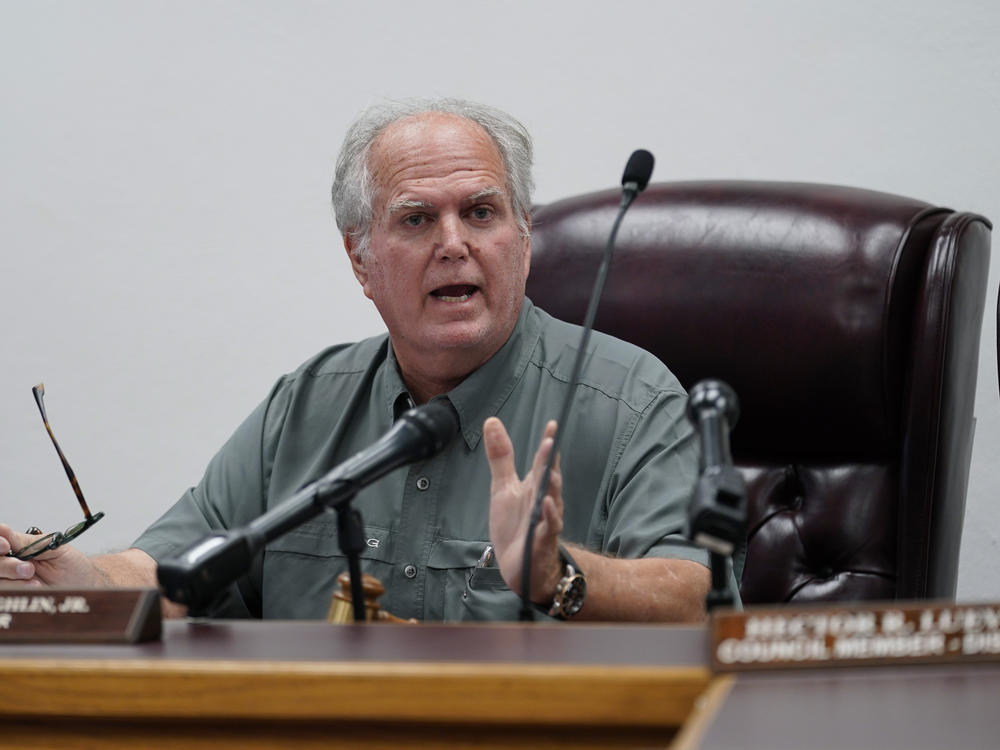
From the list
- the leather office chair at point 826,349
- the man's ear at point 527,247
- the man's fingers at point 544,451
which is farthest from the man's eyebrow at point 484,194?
the man's fingers at point 544,451

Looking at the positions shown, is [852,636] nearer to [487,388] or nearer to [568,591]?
[568,591]

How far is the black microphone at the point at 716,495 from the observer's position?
34.0 inches

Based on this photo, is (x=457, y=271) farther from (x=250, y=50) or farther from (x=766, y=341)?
(x=250, y=50)

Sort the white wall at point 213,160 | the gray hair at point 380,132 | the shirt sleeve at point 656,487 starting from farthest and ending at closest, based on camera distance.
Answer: the white wall at point 213,160 < the gray hair at point 380,132 < the shirt sleeve at point 656,487

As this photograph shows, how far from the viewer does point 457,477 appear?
167cm

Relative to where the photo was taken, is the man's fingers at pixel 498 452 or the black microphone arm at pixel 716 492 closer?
the black microphone arm at pixel 716 492

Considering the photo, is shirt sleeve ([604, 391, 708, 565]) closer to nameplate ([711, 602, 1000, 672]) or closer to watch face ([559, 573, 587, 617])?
watch face ([559, 573, 587, 617])

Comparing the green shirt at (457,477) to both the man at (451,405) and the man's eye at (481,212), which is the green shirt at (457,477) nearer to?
the man at (451,405)

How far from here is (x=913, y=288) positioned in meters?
1.69

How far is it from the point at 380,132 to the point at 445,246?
0.26m

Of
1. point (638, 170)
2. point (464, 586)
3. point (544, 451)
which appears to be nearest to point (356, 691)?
point (544, 451)

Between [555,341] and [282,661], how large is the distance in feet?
3.44

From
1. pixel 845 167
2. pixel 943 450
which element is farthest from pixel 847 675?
pixel 845 167

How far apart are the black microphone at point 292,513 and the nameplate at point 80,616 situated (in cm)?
3
